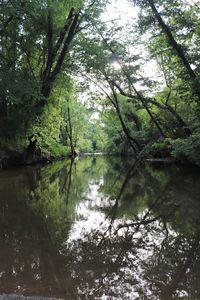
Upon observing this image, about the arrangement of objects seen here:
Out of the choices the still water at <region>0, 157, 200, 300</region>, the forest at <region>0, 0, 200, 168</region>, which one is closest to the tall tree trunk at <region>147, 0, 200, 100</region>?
the forest at <region>0, 0, 200, 168</region>

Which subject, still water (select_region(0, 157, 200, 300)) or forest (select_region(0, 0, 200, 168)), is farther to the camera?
forest (select_region(0, 0, 200, 168))

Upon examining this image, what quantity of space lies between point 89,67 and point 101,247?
21.0 meters

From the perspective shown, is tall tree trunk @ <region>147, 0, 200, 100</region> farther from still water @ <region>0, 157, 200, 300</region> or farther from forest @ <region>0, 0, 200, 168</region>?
still water @ <region>0, 157, 200, 300</region>

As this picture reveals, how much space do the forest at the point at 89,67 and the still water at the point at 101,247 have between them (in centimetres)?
502

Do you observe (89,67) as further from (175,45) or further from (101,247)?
(101,247)

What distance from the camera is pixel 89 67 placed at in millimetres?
25344

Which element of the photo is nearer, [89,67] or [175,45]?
[175,45]

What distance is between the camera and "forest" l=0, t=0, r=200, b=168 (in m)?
14.4

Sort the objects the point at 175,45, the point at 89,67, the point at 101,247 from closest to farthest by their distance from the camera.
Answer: the point at 101,247, the point at 175,45, the point at 89,67

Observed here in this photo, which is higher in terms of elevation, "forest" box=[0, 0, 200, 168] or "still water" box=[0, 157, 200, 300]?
"forest" box=[0, 0, 200, 168]

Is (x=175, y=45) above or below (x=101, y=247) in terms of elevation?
above

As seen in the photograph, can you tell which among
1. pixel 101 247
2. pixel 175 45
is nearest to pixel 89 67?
pixel 175 45

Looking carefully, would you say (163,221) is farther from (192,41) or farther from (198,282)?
(192,41)

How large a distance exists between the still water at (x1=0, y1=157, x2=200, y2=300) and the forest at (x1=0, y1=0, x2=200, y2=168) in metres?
5.02
